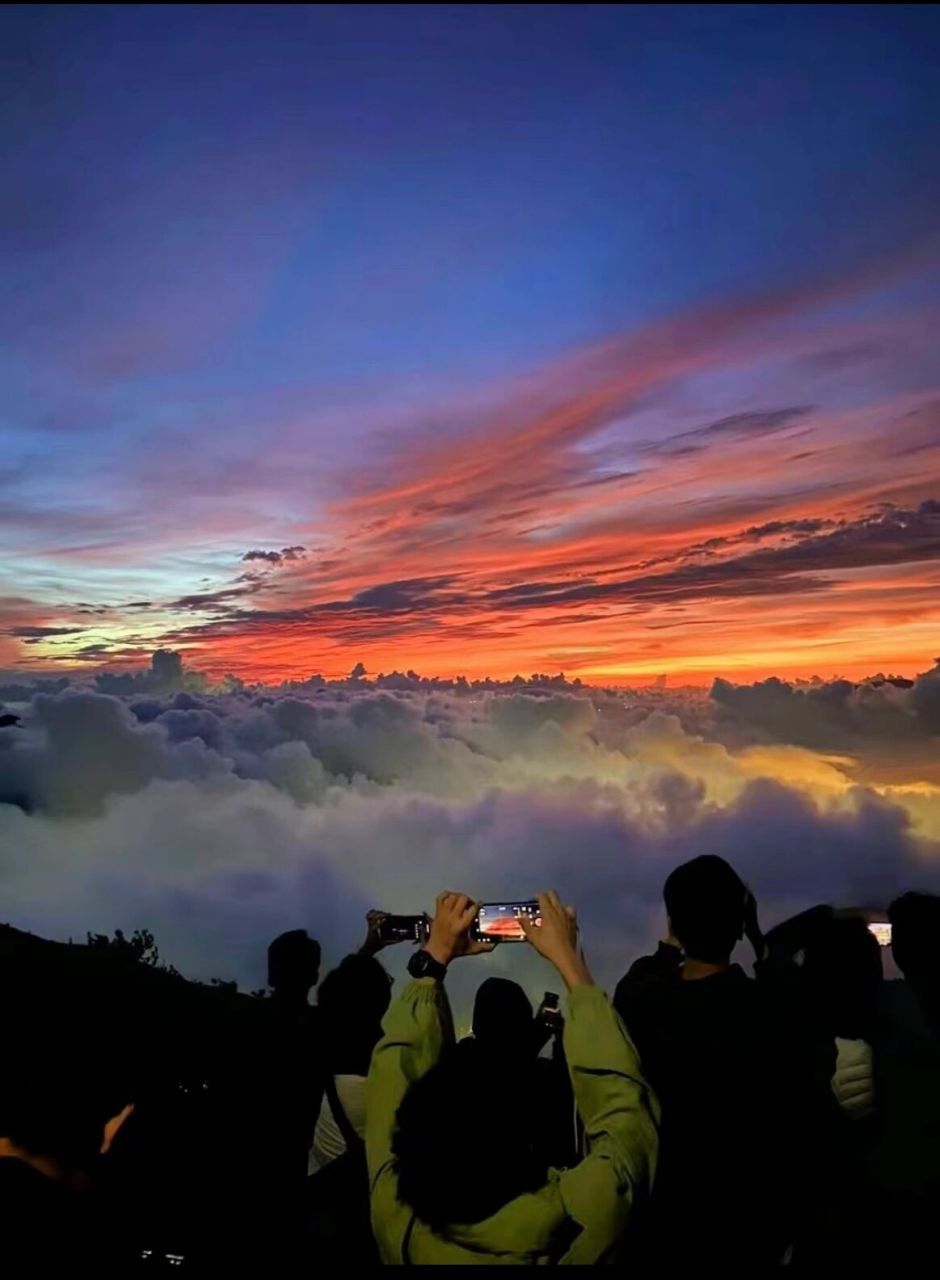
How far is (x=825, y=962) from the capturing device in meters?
3.92

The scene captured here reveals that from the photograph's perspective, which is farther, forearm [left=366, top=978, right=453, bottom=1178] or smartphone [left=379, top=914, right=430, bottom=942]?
smartphone [left=379, top=914, right=430, bottom=942]

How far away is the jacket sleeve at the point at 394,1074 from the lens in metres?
2.59

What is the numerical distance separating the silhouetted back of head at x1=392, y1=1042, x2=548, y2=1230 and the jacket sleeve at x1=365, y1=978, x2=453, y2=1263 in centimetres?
15

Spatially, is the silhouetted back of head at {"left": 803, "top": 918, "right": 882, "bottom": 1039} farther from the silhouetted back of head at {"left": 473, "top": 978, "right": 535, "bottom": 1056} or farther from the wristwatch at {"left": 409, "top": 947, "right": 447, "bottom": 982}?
the wristwatch at {"left": 409, "top": 947, "right": 447, "bottom": 982}

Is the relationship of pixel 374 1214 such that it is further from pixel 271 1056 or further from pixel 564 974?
pixel 271 1056

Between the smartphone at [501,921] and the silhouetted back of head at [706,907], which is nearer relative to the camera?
the silhouetted back of head at [706,907]

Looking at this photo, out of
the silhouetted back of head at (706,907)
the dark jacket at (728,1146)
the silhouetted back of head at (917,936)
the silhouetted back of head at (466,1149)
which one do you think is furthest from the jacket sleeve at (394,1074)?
the silhouetted back of head at (917,936)

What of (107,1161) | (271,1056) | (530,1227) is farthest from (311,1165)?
(530,1227)

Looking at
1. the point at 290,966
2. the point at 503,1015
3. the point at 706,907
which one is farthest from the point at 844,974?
the point at 290,966

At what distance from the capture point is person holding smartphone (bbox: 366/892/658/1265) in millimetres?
2422

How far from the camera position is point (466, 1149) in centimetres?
242

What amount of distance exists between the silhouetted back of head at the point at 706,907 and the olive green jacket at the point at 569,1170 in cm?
55

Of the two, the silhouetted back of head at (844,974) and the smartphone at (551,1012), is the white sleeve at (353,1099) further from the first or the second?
the silhouetted back of head at (844,974)

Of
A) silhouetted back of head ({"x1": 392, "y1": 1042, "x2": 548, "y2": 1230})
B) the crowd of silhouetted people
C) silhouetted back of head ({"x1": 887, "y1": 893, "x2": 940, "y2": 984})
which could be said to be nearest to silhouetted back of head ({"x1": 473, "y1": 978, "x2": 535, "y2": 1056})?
the crowd of silhouetted people
